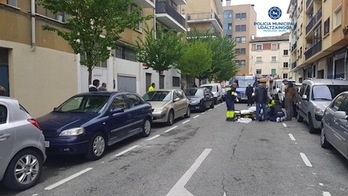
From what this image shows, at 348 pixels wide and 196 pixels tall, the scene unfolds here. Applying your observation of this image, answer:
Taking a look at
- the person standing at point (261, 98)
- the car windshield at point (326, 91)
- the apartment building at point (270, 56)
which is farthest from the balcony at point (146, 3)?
the apartment building at point (270, 56)

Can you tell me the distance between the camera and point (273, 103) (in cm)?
1379

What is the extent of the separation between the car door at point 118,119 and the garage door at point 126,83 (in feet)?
39.2

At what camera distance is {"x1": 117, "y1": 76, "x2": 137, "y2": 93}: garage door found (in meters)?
20.5

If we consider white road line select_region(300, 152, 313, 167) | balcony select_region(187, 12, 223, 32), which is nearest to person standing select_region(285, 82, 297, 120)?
white road line select_region(300, 152, 313, 167)

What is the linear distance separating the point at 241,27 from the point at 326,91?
7285 centimetres

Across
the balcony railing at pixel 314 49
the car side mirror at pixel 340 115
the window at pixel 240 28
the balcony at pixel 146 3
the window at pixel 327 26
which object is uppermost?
the window at pixel 240 28

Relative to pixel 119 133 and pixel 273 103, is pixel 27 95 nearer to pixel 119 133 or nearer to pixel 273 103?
pixel 119 133

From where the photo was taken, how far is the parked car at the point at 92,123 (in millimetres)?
6477

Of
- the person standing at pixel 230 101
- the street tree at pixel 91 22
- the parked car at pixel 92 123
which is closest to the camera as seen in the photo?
the parked car at pixel 92 123

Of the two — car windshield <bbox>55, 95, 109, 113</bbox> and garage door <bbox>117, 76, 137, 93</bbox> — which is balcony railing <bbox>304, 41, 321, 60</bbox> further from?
car windshield <bbox>55, 95, 109, 113</bbox>

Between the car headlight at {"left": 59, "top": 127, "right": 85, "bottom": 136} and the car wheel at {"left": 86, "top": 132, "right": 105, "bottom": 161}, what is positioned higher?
the car headlight at {"left": 59, "top": 127, "right": 85, "bottom": 136}

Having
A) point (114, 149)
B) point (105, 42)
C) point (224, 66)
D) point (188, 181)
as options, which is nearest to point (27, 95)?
point (105, 42)

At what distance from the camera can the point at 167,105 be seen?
12422mm

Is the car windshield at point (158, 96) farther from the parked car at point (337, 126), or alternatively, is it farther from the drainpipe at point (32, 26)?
the parked car at point (337, 126)
